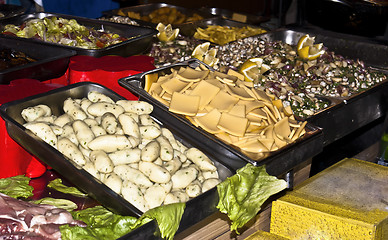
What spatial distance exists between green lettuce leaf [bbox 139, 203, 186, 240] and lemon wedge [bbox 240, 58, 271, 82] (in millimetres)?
1230

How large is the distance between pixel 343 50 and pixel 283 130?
5.54 ft

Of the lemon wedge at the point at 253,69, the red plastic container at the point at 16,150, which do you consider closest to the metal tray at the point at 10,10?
the red plastic container at the point at 16,150

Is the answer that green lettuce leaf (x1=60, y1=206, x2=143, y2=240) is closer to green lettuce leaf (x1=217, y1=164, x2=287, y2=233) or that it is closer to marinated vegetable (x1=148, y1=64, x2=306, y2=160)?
green lettuce leaf (x1=217, y1=164, x2=287, y2=233)

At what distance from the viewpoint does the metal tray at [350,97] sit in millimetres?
2262

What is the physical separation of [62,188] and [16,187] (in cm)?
15

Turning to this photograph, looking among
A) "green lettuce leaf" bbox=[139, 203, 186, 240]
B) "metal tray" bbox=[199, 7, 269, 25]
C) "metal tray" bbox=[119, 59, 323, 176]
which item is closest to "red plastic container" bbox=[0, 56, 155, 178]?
"metal tray" bbox=[119, 59, 323, 176]

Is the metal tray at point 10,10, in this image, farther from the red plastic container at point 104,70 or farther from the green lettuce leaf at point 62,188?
the green lettuce leaf at point 62,188

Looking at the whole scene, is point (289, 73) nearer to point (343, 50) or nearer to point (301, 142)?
point (343, 50)

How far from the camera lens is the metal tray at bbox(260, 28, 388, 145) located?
2.26 m

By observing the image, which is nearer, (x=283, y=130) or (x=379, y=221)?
(x=379, y=221)

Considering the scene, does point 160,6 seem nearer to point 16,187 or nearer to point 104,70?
point 104,70

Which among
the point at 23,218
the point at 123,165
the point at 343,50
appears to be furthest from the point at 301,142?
the point at 343,50

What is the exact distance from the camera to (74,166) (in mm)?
1413

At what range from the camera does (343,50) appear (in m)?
3.16
